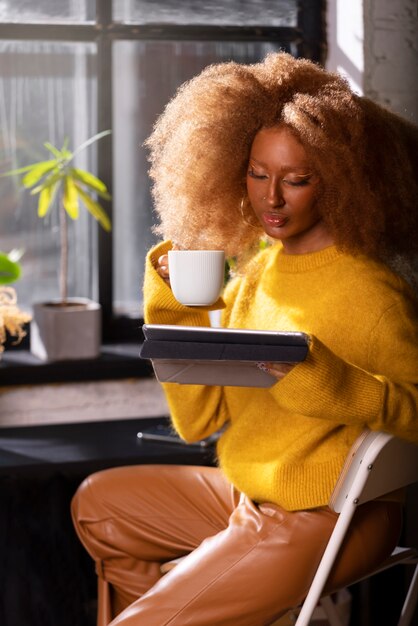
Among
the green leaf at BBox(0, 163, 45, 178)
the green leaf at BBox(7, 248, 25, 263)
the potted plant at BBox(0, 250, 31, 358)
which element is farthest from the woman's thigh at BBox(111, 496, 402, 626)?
the green leaf at BBox(0, 163, 45, 178)

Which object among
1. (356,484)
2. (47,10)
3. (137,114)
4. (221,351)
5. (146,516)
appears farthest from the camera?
(137,114)

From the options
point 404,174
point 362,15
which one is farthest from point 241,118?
point 362,15

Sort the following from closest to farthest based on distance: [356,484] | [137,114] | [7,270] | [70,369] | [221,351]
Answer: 1. [221,351]
2. [356,484]
3. [7,270]
4. [70,369]
5. [137,114]

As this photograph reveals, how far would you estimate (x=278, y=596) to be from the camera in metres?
1.47

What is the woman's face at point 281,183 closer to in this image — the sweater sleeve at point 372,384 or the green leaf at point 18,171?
the sweater sleeve at point 372,384

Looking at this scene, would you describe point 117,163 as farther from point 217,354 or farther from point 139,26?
point 217,354

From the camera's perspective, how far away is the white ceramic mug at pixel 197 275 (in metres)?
1.45

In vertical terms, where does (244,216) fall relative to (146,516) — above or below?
above

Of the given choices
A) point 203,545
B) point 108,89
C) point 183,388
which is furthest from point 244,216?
point 108,89

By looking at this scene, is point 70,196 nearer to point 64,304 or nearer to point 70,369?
point 64,304

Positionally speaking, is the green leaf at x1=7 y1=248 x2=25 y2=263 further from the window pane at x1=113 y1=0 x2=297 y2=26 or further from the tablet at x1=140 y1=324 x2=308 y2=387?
the tablet at x1=140 y1=324 x2=308 y2=387

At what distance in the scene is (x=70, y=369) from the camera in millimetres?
2617

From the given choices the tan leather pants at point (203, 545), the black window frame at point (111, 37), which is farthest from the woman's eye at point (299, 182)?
the black window frame at point (111, 37)

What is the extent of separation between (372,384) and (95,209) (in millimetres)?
1398
